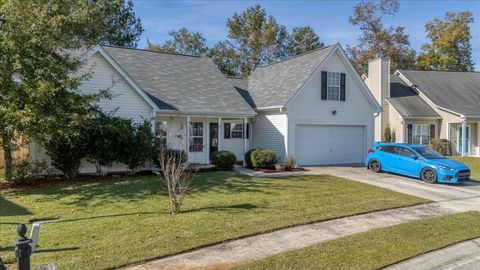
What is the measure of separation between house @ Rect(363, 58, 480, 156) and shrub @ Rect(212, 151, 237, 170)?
1581 cm

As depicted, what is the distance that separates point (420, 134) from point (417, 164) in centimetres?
1444

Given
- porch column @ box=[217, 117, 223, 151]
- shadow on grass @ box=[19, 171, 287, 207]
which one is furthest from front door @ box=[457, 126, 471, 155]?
shadow on grass @ box=[19, 171, 287, 207]

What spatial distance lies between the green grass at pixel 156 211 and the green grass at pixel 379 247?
4.63 feet

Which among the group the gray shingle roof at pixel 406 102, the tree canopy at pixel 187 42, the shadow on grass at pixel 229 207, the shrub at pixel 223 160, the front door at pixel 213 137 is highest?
the tree canopy at pixel 187 42

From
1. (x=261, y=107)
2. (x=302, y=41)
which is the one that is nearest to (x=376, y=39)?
(x=302, y=41)

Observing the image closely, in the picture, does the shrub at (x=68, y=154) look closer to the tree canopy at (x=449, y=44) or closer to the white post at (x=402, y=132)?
the white post at (x=402, y=132)

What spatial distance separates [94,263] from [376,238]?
207 inches

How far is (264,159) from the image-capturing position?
57.9 ft

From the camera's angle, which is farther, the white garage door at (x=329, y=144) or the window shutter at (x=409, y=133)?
the window shutter at (x=409, y=133)

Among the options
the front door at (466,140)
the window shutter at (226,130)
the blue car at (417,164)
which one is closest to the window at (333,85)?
the blue car at (417,164)

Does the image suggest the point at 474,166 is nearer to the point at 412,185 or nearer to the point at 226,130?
the point at 412,185

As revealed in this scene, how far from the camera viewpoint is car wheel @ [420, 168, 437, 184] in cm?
1527

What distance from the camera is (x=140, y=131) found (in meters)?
15.9

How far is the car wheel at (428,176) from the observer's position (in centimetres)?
1527
